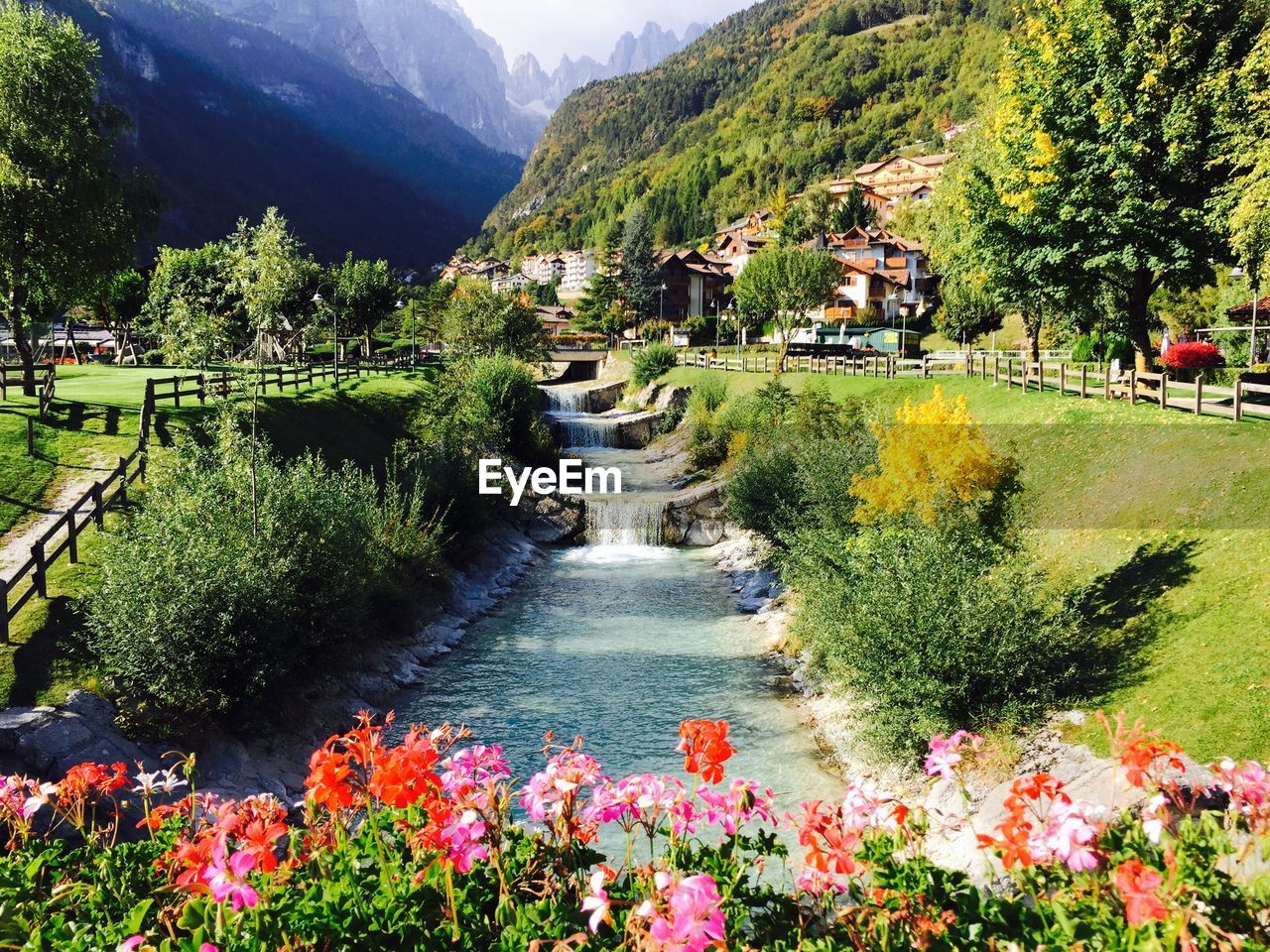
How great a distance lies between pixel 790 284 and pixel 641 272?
54466 millimetres

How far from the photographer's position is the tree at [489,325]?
62.6m

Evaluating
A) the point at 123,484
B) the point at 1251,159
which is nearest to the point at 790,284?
the point at 1251,159

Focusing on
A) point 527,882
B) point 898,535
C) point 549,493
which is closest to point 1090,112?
point 898,535

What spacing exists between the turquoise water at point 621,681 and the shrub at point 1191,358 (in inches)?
779

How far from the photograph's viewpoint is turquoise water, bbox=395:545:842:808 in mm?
15086

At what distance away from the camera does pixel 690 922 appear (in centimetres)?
297

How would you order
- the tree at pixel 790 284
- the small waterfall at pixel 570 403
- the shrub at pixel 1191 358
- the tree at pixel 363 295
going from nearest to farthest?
the shrub at pixel 1191 358
the tree at pixel 790 284
the small waterfall at pixel 570 403
the tree at pixel 363 295

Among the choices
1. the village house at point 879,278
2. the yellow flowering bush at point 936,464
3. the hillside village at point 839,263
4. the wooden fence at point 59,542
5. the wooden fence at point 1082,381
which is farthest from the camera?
the hillside village at point 839,263

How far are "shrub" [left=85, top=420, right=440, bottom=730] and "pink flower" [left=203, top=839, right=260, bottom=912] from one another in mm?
10675

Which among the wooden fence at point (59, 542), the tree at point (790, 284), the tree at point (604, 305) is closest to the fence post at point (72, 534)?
the wooden fence at point (59, 542)

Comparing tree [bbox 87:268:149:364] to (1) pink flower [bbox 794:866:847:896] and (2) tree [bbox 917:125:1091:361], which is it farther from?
(1) pink flower [bbox 794:866:847:896]

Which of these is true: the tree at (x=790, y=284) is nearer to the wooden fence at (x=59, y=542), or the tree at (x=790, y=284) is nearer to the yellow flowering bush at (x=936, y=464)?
the yellow flowering bush at (x=936, y=464)

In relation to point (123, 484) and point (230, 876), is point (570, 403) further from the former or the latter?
point (230, 876)

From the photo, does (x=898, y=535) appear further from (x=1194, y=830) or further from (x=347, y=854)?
(x=347, y=854)
